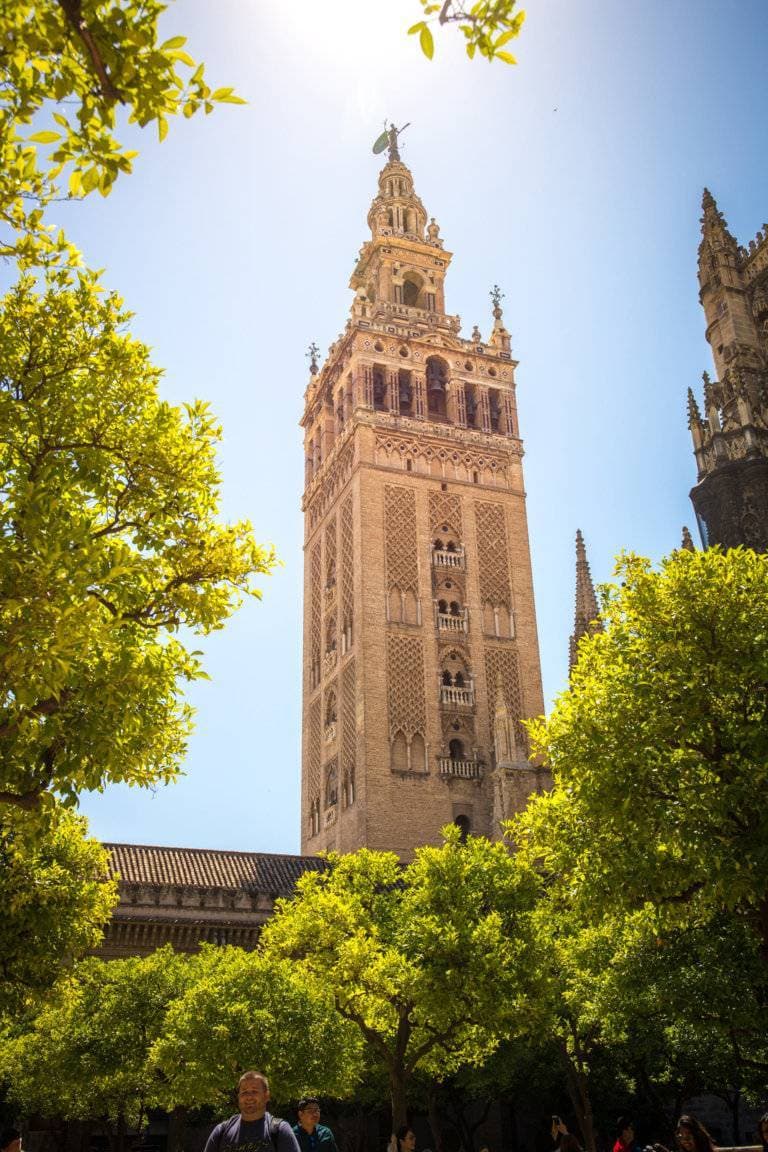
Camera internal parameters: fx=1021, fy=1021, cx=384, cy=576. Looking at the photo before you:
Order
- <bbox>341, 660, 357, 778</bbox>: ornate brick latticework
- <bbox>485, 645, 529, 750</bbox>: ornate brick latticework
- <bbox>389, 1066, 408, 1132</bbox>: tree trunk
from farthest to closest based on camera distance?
<bbox>485, 645, 529, 750</bbox>: ornate brick latticework → <bbox>341, 660, 357, 778</bbox>: ornate brick latticework → <bbox>389, 1066, 408, 1132</bbox>: tree trunk

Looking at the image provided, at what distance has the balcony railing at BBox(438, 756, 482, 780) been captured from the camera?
38.7m

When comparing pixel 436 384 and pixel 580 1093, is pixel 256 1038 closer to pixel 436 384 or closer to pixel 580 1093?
pixel 580 1093

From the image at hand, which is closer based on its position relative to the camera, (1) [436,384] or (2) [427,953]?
(2) [427,953]

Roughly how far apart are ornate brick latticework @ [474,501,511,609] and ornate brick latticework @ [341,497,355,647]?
219 inches

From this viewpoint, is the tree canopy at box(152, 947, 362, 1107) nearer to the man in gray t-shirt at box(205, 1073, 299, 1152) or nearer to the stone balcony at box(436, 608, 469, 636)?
the man in gray t-shirt at box(205, 1073, 299, 1152)

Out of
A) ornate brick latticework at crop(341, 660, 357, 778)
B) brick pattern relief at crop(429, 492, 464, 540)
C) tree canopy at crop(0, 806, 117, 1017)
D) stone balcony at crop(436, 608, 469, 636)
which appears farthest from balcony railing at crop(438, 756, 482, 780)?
tree canopy at crop(0, 806, 117, 1017)

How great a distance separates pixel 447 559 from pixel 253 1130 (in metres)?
38.1

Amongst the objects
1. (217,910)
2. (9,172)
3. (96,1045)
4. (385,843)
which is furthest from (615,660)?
(385,843)

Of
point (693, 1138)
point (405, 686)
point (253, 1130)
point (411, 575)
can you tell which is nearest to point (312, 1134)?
point (253, 1130)

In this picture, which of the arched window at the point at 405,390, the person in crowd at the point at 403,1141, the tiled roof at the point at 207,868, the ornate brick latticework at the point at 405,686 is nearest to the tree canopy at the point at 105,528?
the person in crowd at the point at 403,1141

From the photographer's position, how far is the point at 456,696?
Result: 133 ft

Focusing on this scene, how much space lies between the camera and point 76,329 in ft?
30.3

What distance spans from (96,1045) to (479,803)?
1991 centimetres

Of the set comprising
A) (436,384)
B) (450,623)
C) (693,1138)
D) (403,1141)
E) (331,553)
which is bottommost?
(403,1141)
